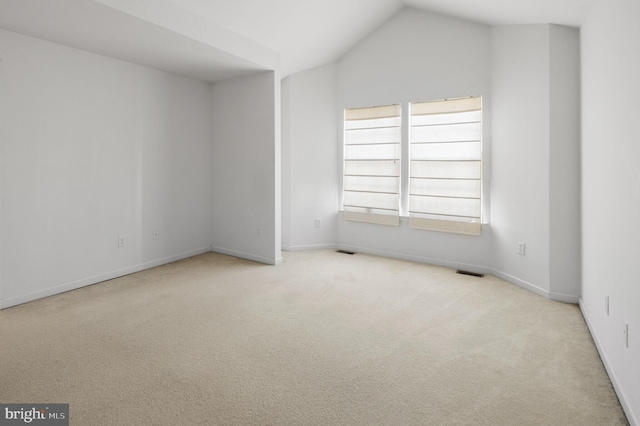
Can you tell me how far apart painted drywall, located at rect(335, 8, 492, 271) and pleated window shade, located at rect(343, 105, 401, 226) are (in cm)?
13

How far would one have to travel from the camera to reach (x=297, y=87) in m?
5.65

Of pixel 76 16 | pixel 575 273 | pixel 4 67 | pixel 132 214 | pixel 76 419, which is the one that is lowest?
pixel 76 419

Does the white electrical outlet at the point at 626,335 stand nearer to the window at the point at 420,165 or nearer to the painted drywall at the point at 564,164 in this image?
the painted drywall at the point at 564,164

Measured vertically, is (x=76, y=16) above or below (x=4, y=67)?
above

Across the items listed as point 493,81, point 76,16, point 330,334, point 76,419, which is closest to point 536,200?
point 493,81

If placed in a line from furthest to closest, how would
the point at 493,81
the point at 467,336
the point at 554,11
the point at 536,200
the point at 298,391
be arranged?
1. the point at 493,81
2. the point at 536,200
3. the point at 554,11
4. the point at 467,336
5. the point at 298,391

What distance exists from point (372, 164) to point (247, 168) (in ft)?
6.14

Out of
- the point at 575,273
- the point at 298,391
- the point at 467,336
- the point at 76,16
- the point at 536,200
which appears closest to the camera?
the point at 298,391

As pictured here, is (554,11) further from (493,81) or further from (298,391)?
(298,391)

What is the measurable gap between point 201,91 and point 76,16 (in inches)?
95.8

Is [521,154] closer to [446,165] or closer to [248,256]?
[446,165]

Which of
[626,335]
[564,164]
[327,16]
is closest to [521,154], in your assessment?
[564,164]

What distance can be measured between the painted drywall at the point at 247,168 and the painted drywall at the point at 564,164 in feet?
10.4

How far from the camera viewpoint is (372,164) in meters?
5.57
